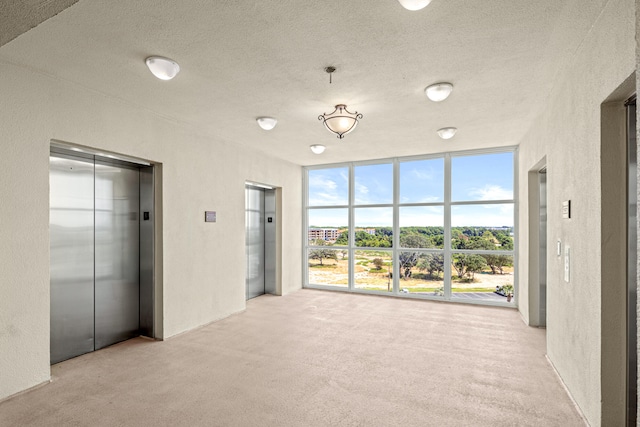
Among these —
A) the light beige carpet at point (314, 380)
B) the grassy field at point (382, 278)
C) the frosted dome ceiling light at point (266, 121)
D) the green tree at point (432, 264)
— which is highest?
the frosted dome ceiling light at point (266, 121)

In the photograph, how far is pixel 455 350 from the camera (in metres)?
3.92

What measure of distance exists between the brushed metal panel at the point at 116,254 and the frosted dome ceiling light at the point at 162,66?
1.71 m

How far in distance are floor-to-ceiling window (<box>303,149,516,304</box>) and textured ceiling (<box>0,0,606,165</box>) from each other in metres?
2.14

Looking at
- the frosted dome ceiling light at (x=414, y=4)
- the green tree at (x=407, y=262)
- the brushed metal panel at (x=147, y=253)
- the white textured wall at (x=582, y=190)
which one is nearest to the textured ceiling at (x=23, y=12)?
the frosted dome ceiling light at (x=414, y=4)

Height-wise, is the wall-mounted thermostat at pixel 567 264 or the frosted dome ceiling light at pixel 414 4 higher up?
the frosted dome ceiling light at pixel 414 4

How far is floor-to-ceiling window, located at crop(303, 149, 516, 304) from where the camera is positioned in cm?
626

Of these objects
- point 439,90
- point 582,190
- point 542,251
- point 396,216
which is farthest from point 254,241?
point 582,190

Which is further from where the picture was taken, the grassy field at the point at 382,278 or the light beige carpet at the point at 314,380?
the grassy field at the point at 382,278

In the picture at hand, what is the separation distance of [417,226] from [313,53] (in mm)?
4839

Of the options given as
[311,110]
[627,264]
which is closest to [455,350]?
[627,264]

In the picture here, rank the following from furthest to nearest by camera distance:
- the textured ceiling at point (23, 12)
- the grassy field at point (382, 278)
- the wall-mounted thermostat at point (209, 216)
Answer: the grassy field at point (382, 278)
the wall-mounted thermostat at point (209, 216)
the textured ceiling at point (23, 12)

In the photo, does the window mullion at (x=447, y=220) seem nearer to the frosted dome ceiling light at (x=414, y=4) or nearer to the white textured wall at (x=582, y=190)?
the white textured wall at (x=582, y=190)

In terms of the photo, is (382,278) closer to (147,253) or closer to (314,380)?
(314,380)

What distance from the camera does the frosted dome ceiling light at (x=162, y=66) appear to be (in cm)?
279
